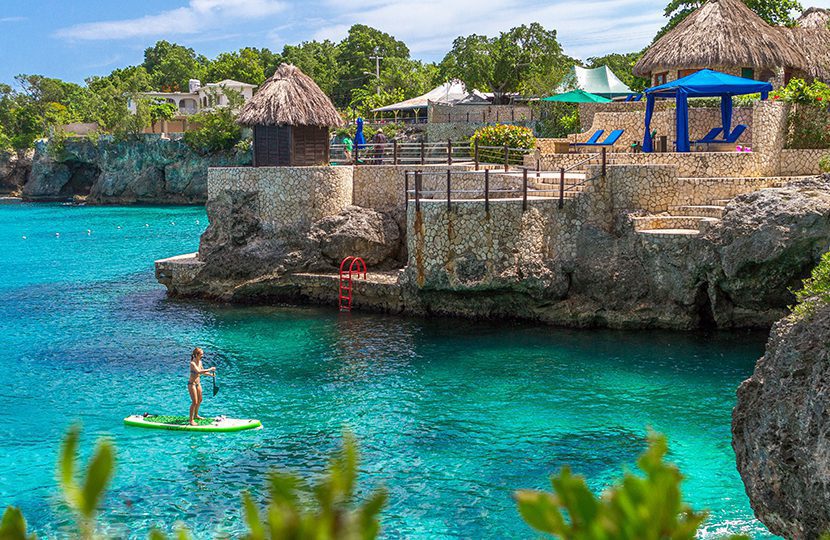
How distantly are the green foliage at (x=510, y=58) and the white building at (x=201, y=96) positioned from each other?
29.0 metres

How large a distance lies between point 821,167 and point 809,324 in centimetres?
1729

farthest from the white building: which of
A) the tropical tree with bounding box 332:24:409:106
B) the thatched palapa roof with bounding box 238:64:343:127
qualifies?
the thatched palapa roof with bounding box 238:64:343:127

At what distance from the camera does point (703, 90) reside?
84.9 ft

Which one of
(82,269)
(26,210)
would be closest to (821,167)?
(82,269)

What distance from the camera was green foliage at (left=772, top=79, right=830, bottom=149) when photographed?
86.5 ft

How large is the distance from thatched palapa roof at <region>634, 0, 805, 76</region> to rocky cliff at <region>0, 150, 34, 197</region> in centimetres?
6527

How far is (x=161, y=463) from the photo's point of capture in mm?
14875

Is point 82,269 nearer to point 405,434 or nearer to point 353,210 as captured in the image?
point 353,210

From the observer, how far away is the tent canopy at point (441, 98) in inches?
2013

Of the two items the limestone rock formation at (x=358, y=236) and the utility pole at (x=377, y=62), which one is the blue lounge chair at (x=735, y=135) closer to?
the limestone rock formation at (x=358, y=236)

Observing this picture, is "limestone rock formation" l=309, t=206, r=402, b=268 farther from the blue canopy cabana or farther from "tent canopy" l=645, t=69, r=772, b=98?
"tent canopy" l=645, t=69, r=772, b=98

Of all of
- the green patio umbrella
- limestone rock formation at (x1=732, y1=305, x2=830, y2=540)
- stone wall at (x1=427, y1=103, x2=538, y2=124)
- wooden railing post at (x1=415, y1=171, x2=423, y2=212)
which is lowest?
limestone rock formation at (x1=732, y1=305, x2=830, y2=540)

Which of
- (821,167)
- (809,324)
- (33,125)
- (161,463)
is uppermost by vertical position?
(33,125)

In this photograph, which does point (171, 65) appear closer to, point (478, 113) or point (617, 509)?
point (478, 113)
